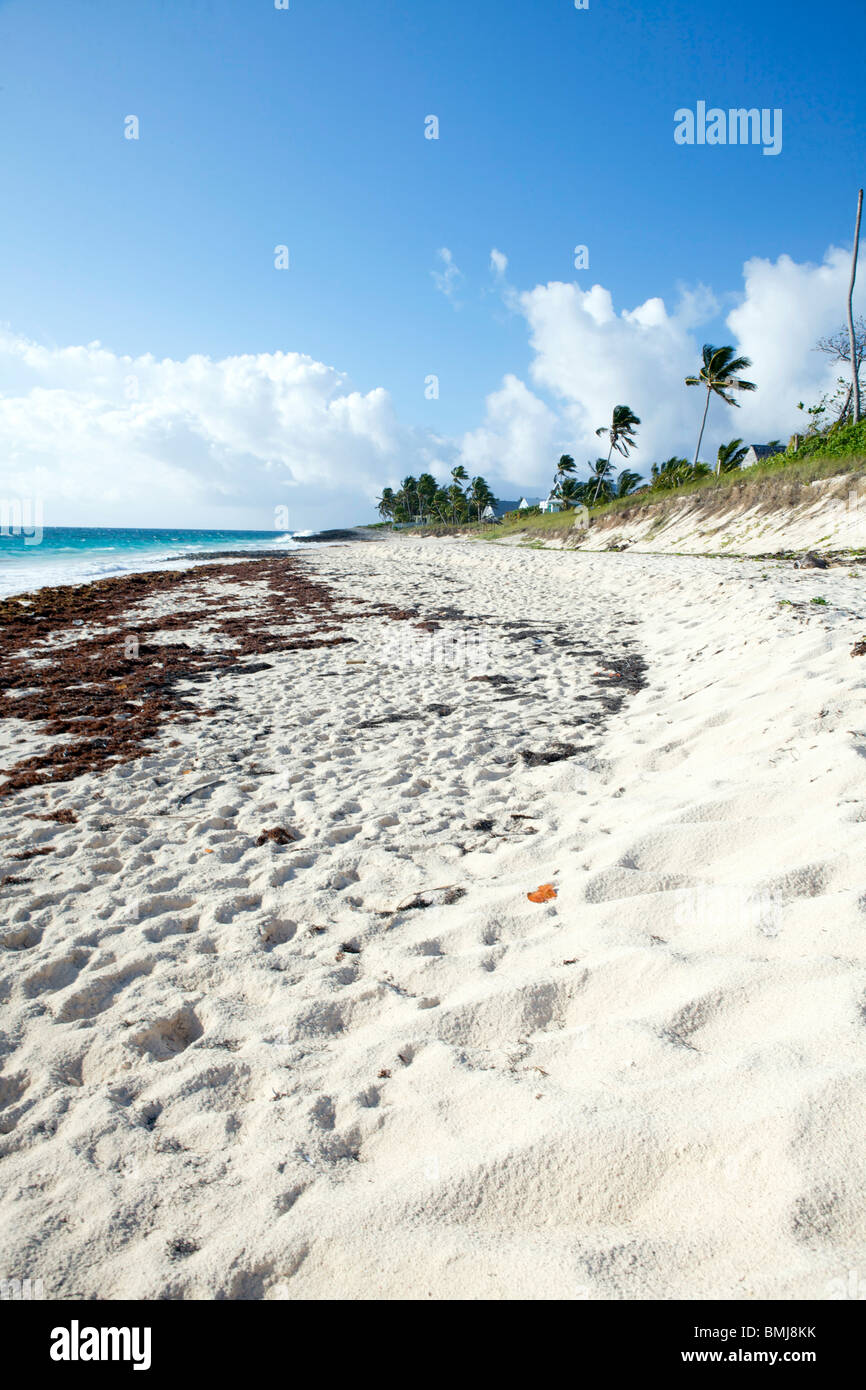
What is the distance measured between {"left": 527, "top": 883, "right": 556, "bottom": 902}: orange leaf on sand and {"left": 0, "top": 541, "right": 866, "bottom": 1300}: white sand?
0.05 metres

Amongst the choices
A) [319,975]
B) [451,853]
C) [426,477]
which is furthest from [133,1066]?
[426,477]

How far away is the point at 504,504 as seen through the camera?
170 meters

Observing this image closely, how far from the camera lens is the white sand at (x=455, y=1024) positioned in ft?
5.08

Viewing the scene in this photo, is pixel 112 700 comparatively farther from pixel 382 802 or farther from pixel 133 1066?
pixel 133 1066

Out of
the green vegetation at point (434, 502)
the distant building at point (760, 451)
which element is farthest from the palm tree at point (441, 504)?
the distant building at point (760, 451)

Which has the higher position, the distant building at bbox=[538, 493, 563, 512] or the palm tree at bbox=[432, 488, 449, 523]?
the palm tree at bbox=[432, 488, 449, 523]

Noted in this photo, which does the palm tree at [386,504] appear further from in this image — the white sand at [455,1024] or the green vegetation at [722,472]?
the white sand at [455,1024]

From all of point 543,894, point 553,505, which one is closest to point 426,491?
point 553,505

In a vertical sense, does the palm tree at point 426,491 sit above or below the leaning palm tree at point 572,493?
above

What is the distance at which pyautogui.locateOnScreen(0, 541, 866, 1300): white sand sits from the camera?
5.08 feet

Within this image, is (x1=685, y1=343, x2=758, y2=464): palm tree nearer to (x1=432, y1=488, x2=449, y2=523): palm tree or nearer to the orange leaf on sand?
the orange leaf on sand

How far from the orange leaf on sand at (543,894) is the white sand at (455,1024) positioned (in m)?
0.05

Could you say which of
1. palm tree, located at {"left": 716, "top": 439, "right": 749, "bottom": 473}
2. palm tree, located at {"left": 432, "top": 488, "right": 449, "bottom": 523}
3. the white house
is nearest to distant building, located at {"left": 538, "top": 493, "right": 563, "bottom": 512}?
the white house

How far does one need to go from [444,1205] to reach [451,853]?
2.06 metres
